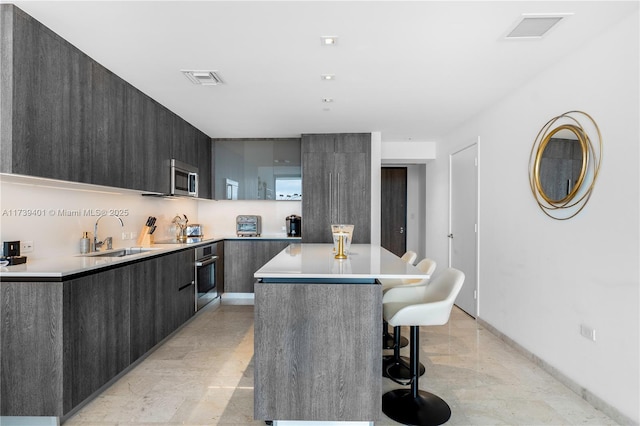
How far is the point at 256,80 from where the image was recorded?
3.08m

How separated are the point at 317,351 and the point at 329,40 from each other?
1.89 metres

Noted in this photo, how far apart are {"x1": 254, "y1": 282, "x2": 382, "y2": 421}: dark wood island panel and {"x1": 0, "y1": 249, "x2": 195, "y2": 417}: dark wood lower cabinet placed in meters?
1.11

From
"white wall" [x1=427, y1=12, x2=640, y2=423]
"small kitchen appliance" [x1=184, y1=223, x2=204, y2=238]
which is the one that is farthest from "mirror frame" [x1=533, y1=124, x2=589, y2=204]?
"small kitchen appliance" [x1=184, y1=223, x2=204, y2=238]

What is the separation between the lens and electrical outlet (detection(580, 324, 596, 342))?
234 cm

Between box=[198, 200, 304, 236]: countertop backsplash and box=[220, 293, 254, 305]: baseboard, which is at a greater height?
box=[198, 200, 304, 236]: countertop backsplash

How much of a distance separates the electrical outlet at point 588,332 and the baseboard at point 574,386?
35 cm

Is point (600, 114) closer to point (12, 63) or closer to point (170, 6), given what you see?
point (170, 6)

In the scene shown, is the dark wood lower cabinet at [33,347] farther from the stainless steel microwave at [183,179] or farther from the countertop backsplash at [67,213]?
the stainless steel microwave at [183,179]

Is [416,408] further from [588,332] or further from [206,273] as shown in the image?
[206,273]

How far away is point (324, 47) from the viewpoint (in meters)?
2.46

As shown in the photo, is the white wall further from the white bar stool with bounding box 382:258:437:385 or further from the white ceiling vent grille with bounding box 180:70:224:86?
the white ceiling vent grille with bounding box 180:70:224:86

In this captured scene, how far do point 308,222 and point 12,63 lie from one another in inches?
141

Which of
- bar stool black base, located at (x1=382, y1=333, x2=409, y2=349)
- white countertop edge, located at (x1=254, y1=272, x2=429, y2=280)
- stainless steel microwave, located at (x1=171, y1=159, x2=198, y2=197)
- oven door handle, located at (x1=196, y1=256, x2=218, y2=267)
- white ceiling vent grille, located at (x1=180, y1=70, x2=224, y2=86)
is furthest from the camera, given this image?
oven door handle, located at (x1=196, y1=256, x2=218, y2=267)

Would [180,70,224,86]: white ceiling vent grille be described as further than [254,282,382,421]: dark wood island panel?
Yes
